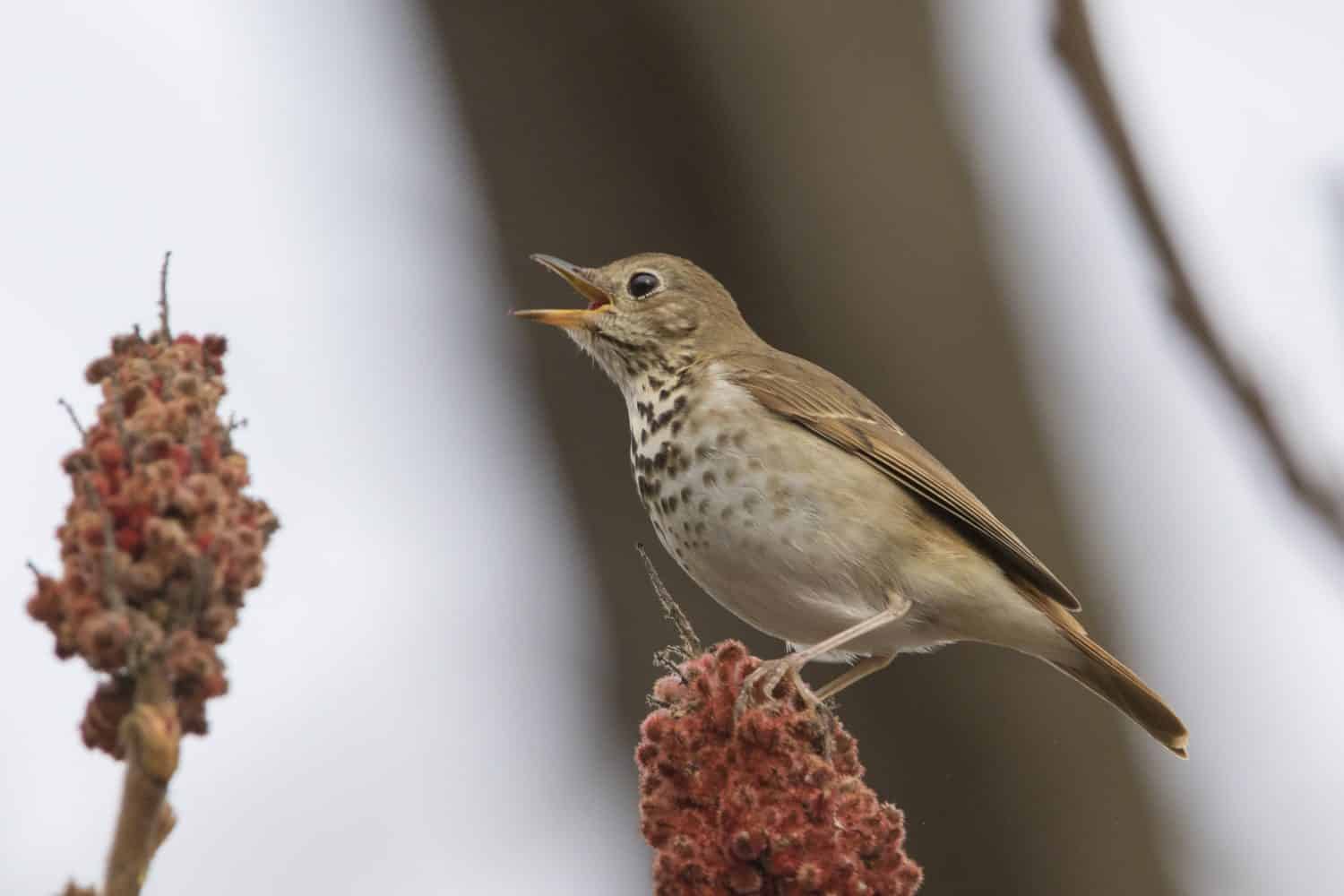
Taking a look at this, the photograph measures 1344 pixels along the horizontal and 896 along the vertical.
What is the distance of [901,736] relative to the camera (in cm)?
469

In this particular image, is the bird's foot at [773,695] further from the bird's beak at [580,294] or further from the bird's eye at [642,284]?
the bird's eye at [642,284]

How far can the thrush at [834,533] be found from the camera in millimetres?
3891

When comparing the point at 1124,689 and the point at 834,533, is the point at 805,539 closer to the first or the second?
the point at 834,533

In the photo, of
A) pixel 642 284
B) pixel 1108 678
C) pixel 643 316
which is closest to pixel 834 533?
pixel 1108 678

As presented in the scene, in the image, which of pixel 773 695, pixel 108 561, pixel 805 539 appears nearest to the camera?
pixel 108 561

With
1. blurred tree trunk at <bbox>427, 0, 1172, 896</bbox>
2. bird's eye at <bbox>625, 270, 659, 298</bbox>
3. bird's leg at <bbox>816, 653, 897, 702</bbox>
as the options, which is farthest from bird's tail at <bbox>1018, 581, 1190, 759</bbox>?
bird's eye at <bbox>625, 270, 659, 298</bbox>

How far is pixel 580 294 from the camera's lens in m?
4.79

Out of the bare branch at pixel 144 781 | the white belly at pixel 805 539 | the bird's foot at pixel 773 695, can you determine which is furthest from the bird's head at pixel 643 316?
the bare branch at pixel 144 781

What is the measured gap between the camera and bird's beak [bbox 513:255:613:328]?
14.6 ft

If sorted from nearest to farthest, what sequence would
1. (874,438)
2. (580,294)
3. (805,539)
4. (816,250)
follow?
(805,539)
(874,438)
(580,294)
(816,250)

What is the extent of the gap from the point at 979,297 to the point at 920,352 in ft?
0.80

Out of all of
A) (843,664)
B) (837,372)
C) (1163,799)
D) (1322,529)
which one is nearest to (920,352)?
(837,372)

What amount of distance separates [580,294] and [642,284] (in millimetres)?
196

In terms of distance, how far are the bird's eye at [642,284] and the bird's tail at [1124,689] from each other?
1.35 m
